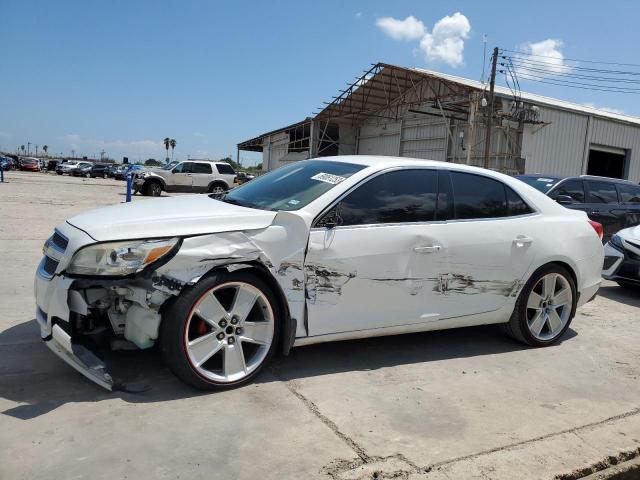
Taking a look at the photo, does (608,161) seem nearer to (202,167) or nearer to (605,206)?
(202,167)

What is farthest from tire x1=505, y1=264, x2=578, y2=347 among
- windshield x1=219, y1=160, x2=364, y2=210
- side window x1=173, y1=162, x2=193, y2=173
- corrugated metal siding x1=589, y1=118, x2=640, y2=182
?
corrugated metal siding x1=589, y1=118, x2=640, y2=182

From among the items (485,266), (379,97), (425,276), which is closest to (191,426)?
(425,276)

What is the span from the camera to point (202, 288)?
3.23 meters

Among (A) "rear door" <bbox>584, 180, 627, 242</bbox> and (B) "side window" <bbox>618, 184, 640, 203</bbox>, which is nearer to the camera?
(A) "rear door" <bbox>584, 180, 627, 242</bbox>

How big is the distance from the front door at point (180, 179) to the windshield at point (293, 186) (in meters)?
22.0

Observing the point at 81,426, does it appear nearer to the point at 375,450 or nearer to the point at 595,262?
the point at 375,450

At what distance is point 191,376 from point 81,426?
2.13ft

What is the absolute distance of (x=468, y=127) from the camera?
84.7ft

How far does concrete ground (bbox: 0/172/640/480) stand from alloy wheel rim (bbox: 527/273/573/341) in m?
0.22

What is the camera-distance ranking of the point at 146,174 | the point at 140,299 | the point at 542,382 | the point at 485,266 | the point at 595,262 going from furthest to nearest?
1. the point at 146,174
2. the point at 595,262
3. the point at 485,266
4. the point at 542,382
5. the point at 140,299

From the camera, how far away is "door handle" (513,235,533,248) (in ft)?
14.5

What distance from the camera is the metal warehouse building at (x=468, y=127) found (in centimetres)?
2477

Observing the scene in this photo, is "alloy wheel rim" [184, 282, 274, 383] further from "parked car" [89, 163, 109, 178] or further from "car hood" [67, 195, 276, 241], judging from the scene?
"parked car" [89, 163, 109, 178]

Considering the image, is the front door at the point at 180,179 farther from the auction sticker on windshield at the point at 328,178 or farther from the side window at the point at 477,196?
the side window at the point at 477,196
